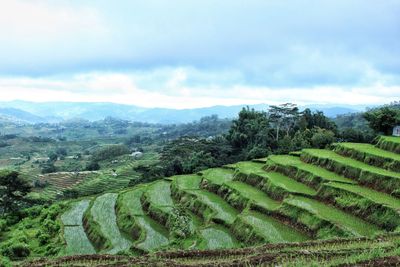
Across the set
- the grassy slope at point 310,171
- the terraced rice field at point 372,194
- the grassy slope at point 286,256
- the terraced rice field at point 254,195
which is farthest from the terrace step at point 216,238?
the grassy slope at point 310,171

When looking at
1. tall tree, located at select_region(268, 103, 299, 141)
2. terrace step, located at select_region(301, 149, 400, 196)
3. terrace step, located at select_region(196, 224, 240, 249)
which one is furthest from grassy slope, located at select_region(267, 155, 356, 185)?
tall tree, located at select_region(268, 103, 299, 141)

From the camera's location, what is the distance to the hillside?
40.8ft

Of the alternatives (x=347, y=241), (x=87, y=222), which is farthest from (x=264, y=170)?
(x=347, y=241)

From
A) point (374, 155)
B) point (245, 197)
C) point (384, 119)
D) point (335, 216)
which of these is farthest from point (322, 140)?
point (335, 216)

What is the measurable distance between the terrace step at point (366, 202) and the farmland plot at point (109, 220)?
9.34 m

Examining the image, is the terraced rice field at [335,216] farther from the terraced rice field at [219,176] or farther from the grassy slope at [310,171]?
the terraced rice field at [219,176]

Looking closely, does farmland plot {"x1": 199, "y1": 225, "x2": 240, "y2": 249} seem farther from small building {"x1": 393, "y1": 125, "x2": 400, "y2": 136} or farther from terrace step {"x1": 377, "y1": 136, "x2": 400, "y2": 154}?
small building {"x1": 393, "y1": 125, "x2": 400, "y2": 136}

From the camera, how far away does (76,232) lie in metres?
23.4

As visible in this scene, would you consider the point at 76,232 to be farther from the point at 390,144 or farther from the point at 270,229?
the point at 390,144

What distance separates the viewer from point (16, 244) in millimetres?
20656

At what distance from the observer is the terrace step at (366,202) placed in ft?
50.5

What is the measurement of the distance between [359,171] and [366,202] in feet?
13.0

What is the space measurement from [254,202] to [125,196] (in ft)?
39.9

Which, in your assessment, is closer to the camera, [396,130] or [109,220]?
[109,220]
